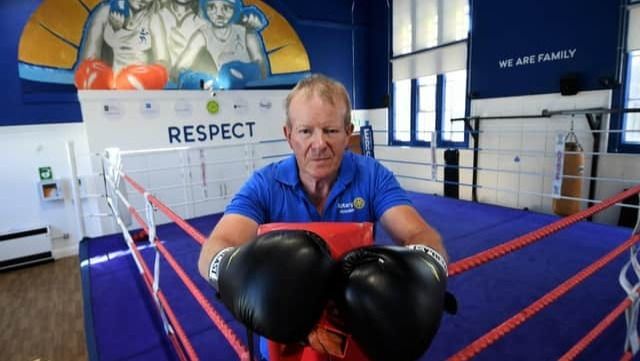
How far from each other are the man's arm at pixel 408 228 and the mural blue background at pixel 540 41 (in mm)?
3799

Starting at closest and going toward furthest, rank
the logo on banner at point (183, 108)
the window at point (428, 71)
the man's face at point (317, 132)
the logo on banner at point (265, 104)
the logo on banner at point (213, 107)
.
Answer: the man's face at point (317, 132)
the logo on banner at point (183, 108)
the logo on banner at point (213, 107)
the logo on banner at point (265, 104)
the window at point (428, 71)

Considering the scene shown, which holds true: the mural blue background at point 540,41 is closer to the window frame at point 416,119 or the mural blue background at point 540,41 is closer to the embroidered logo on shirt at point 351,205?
the window frame at point 416,119

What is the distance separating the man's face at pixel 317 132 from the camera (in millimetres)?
944

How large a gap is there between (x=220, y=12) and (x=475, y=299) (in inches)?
187

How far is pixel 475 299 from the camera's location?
2184mm

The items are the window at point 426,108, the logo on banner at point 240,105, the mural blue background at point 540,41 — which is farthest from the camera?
the window at point 426,108

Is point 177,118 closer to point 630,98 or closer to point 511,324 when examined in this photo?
point 511,324

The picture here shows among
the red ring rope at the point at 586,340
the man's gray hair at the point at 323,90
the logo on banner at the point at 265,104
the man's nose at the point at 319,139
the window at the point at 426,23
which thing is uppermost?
the window at the point at 426,23

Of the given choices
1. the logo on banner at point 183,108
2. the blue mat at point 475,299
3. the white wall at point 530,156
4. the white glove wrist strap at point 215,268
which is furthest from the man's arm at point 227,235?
the logo on banner at point 183,108

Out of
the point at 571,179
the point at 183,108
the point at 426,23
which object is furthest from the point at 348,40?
the point at 571,179

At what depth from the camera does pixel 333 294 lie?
570 millimetres

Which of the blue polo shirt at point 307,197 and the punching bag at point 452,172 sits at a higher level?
the blue polo shirt at point 307,197

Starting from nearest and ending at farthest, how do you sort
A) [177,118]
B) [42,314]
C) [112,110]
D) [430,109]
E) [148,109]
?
[42,314]
[112,110]
[148,109]
[177,118]
[430,109]

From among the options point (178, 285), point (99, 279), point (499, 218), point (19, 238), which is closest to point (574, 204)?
point (499, 218)
